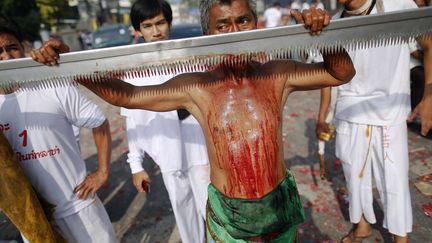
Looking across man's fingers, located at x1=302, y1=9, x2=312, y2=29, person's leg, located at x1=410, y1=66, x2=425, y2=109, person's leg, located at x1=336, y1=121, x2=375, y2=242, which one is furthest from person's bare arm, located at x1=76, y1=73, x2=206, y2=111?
person's leg, located at x1=410, y1=66, x2=425, y2=109

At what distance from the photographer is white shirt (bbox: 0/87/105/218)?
6.27 ft

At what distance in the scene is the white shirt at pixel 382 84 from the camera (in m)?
2.24

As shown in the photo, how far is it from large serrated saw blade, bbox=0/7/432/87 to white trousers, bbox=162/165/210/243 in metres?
1.36

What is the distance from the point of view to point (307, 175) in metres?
4.23

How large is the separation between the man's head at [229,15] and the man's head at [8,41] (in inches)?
55.7

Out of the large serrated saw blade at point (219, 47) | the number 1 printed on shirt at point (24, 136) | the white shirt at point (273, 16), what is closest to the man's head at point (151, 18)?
the number 1 printed on shirt at point (24, 136)

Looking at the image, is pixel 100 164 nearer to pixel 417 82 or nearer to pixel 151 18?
pixel 151 18

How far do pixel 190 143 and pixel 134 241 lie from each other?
1.67 m

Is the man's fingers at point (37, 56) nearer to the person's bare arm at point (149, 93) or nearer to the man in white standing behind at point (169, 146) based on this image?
the person's bare arm at point (149, 93)

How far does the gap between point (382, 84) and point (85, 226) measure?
252cm

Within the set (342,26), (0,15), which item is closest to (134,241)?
Result: (0,15)

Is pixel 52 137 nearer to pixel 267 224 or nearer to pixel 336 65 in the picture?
pixel 267 224

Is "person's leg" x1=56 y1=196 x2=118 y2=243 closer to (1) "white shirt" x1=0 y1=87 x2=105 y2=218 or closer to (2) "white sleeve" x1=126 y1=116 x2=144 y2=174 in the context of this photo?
(1) "white shirt" x1=0 y1=87 x2=105 y2=218

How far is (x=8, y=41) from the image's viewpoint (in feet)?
6.51
